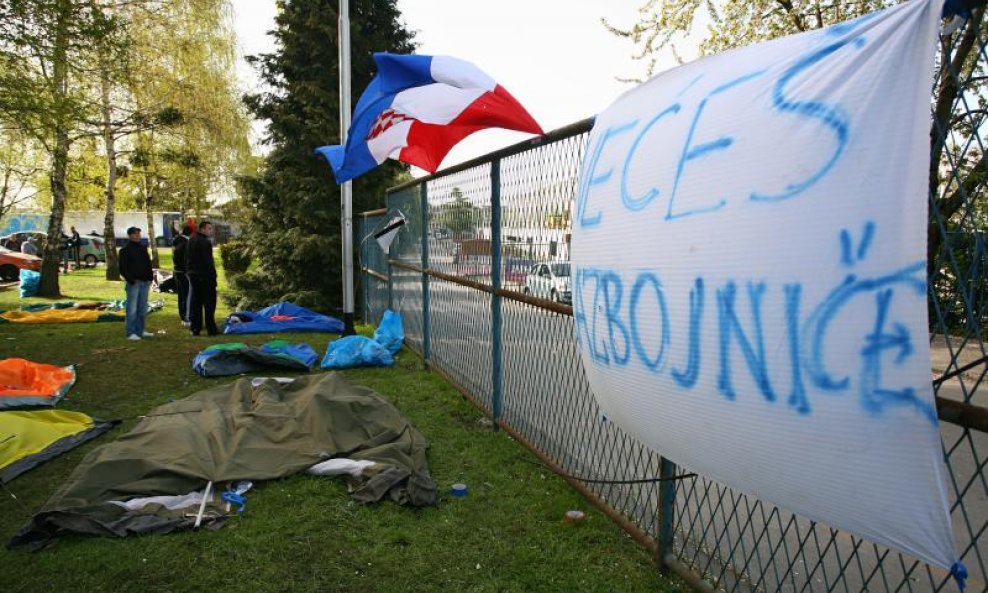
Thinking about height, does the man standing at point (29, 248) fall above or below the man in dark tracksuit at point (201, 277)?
above

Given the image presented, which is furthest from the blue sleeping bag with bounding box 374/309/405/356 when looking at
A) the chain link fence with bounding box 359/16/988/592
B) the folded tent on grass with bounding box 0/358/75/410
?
the folded tent on grass with bounding box 0/358/75/410

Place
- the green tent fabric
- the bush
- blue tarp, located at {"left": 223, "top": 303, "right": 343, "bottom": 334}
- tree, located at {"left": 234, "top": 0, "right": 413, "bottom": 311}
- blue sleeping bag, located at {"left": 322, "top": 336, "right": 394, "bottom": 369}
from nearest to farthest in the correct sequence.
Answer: the green tent fabric → blue sleeping bag, located at {"left": 322, "top": 336, "right": 394, "bottom": 369} → blue tarp, located at {"left": 223, "top": 303, "right": 343, "bottom": 334} → tree, located at {"left": 234, "top": 0, "right": 413, "bottom": 311} → the bush

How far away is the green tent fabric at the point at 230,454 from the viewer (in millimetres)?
3559

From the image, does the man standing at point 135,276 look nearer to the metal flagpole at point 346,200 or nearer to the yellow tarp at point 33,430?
the metal flagpole at point 346,200

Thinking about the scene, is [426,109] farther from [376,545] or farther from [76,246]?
[76,246]

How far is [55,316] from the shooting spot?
38.5 feet

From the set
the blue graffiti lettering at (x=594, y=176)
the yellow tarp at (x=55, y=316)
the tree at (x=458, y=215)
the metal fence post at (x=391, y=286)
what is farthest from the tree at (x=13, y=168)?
the blue graffiti lettering at (x=594, y=176)

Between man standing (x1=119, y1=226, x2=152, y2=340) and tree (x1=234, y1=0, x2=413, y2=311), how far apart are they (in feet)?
15.9

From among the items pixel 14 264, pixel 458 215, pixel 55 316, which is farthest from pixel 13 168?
pixel 458 215

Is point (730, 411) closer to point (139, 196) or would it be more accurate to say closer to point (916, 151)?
point (916, 151)

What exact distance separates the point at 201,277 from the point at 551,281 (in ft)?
27.6

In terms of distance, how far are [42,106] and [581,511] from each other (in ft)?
27.6

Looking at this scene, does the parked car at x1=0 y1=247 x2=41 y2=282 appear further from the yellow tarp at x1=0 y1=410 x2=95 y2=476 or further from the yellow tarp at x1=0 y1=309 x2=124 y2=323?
the yellow tarp at x1=0 y1=410 x2=95 y2=476

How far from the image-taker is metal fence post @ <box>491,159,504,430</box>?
4.89 metres
